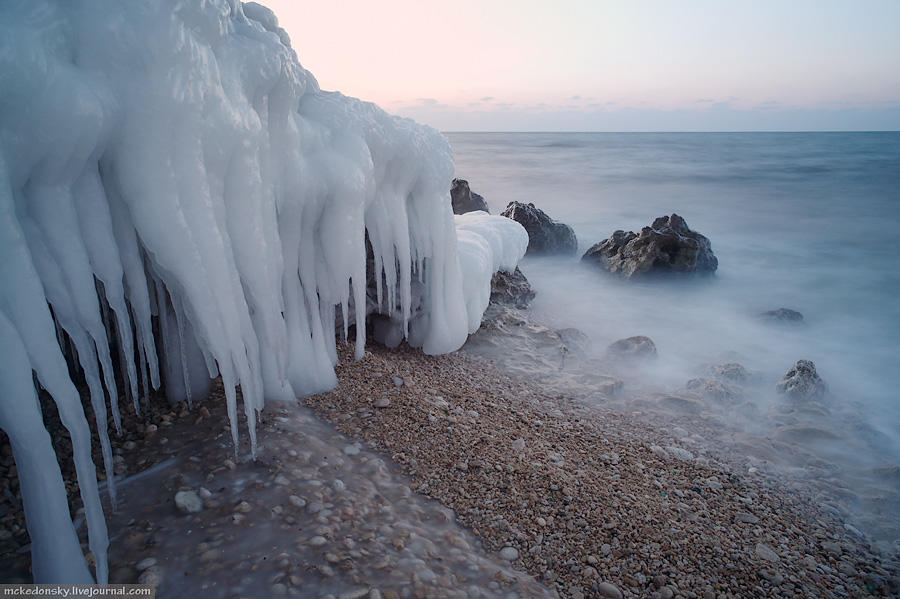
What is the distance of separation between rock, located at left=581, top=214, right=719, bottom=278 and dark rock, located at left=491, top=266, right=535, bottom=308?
102 inches

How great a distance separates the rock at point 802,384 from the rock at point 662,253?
385 centimetres

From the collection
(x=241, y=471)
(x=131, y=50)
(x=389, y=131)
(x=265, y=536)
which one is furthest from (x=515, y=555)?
(x=389, y=131)

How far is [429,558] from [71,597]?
50.6 inches

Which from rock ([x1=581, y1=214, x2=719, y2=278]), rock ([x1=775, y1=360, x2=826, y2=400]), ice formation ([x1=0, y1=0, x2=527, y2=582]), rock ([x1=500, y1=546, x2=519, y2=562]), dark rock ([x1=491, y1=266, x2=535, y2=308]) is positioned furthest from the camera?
rock ([x1=581, y1=214, x2=719, y2=278])

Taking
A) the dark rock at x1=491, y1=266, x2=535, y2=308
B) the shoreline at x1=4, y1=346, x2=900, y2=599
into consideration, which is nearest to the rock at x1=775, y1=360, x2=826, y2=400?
the shoreline at x1=4, y1=346, x2=900, y2=599

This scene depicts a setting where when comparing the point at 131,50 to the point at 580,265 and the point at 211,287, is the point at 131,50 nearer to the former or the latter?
the point at 211,287

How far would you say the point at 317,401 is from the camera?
3406 mm

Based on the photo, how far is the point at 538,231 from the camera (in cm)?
1045

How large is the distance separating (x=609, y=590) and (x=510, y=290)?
5097 millimetres

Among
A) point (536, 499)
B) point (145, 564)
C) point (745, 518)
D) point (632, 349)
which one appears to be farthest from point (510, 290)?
point (145, 564)

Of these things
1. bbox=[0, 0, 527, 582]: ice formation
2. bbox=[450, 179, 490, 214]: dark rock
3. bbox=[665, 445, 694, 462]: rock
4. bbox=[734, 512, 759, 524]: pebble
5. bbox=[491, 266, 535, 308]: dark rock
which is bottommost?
bbox=[665, 445, 694, 462]: rock

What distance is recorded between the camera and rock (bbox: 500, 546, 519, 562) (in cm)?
243

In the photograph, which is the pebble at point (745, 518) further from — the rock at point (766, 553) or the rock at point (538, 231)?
the rock at point (538, 231)

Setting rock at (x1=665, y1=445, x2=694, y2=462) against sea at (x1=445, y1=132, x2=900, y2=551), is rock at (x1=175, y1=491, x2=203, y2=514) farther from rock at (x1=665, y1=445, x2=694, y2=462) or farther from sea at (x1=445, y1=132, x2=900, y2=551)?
sea at (x1=445, y1=132, x2=900, y2=551)
